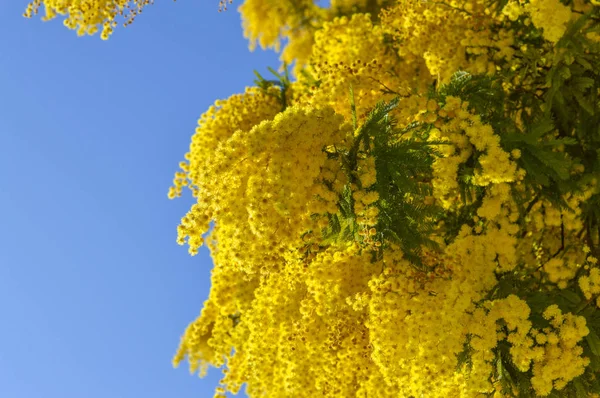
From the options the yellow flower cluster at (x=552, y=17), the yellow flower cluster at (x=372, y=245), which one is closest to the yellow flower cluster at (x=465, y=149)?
the yellow flower cluster at (x=372, y=245)

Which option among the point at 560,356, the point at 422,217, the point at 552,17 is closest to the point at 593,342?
the point at 560,356

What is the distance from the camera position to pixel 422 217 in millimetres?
5340

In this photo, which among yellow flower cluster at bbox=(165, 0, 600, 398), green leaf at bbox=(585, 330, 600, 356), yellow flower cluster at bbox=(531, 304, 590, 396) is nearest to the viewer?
yellow flower cluster at bbox=(165, 0, 600, 398)

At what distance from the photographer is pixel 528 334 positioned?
16.7ft

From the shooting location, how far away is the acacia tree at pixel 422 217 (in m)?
4.85

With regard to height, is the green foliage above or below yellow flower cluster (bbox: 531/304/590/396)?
above

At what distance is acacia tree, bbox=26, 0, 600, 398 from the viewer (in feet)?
15.9

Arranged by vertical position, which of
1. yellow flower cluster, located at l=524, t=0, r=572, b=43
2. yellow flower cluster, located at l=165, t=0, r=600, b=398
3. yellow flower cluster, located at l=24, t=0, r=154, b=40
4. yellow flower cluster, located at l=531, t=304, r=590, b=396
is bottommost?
yellow flower cluster, located at l=531, t=304, r=590, b=396

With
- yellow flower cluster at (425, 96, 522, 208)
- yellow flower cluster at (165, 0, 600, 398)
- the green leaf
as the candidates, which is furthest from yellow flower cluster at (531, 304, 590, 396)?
yellow flower cluster at (425, 96, 522, 208)

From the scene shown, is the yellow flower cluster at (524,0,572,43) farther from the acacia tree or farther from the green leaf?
the green leaf

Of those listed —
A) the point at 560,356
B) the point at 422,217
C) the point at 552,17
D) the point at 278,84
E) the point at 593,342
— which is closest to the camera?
the point at 560,356

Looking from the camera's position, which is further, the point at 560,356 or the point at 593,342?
the point at 593,342

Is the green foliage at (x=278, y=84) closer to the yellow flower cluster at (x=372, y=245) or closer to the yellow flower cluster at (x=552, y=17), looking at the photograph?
the yellow flower cluster at (x=372, y=245)

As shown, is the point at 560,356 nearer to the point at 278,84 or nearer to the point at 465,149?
the point at 465,149
